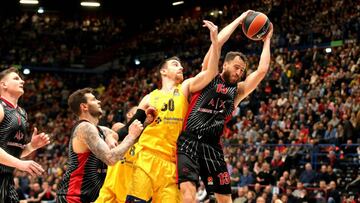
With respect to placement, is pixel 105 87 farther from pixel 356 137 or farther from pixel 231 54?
pixel 231 54

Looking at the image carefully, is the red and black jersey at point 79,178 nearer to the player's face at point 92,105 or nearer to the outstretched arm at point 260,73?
the player's face at point 92,105

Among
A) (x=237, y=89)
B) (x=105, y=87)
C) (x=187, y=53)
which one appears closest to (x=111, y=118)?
(x=187, y=53)

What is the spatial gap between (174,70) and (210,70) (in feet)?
2.83

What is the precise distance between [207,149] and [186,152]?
0.84ft

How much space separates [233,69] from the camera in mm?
7359

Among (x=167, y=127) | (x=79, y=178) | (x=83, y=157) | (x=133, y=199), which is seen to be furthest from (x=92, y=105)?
(x=133, y=199)

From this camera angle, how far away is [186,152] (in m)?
7.21

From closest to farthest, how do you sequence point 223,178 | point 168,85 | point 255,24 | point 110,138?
point 110,138 → point 223,178 → point 255,24 → point 168,85

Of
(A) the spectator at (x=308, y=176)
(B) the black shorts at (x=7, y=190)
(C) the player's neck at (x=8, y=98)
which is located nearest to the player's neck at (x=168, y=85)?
(C) the player's neck at (x=8, y=98)

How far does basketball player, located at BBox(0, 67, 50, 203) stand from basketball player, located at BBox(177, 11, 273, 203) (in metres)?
1.64

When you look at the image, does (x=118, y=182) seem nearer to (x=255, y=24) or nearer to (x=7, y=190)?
(x=7, y=190)

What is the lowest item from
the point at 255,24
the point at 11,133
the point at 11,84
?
the point at 11,133

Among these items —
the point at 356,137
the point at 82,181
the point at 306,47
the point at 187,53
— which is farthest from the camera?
the point at 187,53

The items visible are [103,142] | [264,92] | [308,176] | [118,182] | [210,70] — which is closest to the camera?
[103,142]
